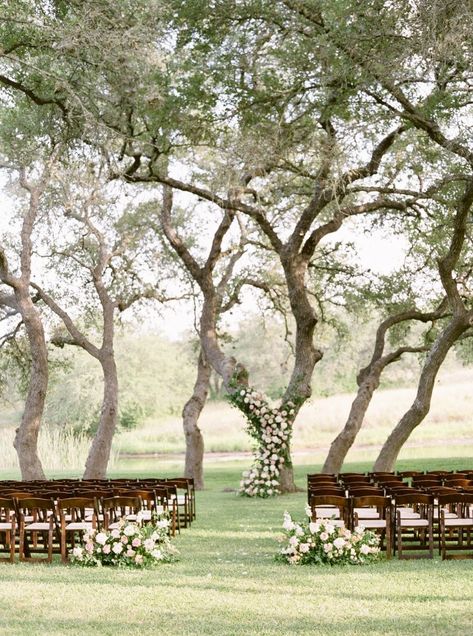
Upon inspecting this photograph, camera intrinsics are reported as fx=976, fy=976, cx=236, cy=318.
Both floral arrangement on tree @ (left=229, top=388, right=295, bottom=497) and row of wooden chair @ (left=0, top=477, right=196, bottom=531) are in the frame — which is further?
floral arrangement on tree @ (left=229, top=388, right=295, bottom=497)

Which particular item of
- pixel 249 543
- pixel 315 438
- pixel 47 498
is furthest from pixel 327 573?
pixel 315 438

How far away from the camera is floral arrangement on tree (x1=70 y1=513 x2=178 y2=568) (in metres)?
10.6

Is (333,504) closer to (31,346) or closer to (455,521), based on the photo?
(455,521)

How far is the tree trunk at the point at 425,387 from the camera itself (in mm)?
20344

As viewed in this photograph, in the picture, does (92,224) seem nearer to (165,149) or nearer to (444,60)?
(165,149)

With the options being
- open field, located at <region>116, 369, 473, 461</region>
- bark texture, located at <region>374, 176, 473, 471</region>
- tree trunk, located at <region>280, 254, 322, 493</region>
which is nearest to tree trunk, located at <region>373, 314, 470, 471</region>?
bark texture, located at <region>374, 176, 473, 471</region>

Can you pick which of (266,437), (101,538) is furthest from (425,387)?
Answer: (101,538)

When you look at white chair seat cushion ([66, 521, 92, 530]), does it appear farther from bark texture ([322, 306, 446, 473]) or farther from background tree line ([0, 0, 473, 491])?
bark texture ([322, 306, 446, 473])

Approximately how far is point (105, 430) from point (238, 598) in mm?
18007

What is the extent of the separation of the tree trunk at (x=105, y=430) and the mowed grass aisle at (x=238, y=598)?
1423 centimetres

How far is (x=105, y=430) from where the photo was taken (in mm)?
26172

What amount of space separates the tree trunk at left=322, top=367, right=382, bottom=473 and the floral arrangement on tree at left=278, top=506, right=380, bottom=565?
12444mm

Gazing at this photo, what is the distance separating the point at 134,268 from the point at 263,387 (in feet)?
135

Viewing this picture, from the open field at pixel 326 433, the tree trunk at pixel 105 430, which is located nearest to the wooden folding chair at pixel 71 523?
the tree trunk at pixel 105 430
